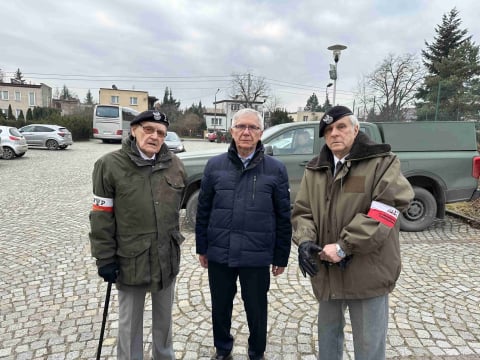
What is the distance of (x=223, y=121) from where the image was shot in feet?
262

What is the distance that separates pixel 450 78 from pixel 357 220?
26.0 meters

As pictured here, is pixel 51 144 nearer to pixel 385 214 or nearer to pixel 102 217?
pixel 102 217

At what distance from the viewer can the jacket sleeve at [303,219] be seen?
6.56 feet

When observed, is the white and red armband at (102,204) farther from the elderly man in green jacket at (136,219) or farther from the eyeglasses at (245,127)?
the eyeglasses at (245,127)

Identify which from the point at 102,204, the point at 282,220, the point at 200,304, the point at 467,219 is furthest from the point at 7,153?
the point at 467,219

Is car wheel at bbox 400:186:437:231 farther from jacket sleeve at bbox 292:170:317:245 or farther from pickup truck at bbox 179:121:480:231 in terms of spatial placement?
jacket sleeve at bbox 292:170:317:245

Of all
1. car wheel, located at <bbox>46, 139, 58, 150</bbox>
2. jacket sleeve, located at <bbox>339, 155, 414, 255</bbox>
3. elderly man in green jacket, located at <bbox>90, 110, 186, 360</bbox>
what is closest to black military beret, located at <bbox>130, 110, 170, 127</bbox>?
elderly man in green jacket, located at <bbox>90, 110, 186, 360</bbox>

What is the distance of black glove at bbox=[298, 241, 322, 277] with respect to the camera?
1941mm

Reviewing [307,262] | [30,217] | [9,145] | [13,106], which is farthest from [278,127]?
[13,106]

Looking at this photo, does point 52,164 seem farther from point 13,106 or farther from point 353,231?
point 13,106

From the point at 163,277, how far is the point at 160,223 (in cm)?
36

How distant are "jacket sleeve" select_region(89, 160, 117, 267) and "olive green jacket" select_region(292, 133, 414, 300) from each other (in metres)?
→ 1.15

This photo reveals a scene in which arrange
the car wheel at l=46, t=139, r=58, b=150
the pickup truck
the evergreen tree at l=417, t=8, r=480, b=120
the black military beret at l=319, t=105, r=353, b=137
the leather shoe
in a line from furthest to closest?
1. the car wheel at l=46, t=139, r=58, b=150
2. the evergreen tree at l=417, t=8, r=480, b=120
3. the pickup truck
4. the leather shoe
5. the black military beret at l=319, t=105, r=353, b=137

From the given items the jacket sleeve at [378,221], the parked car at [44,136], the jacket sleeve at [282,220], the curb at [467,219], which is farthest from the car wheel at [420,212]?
the parked car at [44,136]
